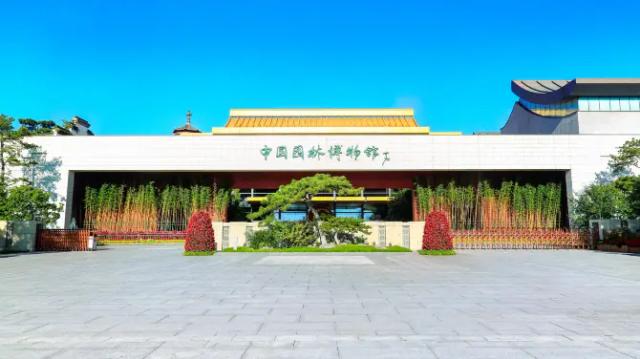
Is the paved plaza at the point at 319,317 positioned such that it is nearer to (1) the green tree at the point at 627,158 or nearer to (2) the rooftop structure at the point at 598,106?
(1) the green tree at the point at 627,158

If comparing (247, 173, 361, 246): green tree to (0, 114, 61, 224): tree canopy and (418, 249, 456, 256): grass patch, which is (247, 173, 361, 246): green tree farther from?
(0, 114, 61, 224): tree canopy

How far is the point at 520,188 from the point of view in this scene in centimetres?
2167

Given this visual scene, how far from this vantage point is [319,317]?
4.46 m

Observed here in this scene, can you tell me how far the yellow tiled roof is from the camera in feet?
90.8

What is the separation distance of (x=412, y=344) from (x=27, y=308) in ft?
14.5

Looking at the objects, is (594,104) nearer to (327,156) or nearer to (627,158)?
(627,158)

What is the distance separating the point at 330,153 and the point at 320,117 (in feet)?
21.6

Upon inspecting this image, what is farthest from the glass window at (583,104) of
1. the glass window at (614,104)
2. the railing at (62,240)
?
the railing at (62,240)

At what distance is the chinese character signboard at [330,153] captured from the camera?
22.5m

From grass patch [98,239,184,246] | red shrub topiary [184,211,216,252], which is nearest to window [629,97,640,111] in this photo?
red shrub topiary [184,211,216,252]

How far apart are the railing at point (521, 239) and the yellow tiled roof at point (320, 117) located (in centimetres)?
982

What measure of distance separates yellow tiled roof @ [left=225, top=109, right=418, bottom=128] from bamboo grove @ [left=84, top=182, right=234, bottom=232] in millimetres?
6653

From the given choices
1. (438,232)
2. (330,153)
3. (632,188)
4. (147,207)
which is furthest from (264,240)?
(632,188)

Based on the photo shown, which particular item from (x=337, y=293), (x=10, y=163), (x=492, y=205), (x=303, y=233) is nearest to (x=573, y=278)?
(x=337, y=293)
